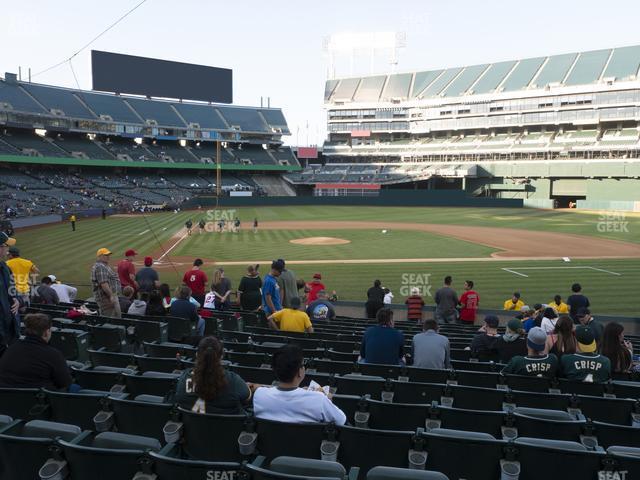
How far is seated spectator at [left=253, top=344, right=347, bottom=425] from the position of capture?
416 cm

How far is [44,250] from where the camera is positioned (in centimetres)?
3039

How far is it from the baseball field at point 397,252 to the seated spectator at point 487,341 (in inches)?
396

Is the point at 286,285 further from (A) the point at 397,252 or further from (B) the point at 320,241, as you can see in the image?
(B) the point at 320,241

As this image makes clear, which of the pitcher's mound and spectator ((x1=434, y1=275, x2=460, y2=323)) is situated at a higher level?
the pitcher's mound

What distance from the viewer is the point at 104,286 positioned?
10.3 m

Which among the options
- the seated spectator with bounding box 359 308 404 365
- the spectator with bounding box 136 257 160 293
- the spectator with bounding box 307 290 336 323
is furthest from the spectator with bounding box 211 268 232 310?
the seated spectator with bounding box 359 308 404 365

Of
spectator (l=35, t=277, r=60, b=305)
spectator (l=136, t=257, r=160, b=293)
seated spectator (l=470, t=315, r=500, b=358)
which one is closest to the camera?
seated spectator (l=470, t=315, r=500, b=358)

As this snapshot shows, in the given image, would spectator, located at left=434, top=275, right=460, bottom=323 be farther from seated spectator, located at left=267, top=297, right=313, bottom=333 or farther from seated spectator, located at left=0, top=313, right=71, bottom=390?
seated spectator, located at left=0, top=313, right=71, bottom=390

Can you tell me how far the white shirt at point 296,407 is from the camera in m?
4.15

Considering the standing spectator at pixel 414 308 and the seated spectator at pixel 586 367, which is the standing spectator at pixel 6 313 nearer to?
the seated spectator at pixel 586 367

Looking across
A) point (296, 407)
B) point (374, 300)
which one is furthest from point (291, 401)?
point (374, 300)

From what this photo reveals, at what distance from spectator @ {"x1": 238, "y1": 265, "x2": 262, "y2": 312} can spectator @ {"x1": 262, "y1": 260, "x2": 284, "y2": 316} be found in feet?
4.68

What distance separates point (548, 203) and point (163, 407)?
73400 mm

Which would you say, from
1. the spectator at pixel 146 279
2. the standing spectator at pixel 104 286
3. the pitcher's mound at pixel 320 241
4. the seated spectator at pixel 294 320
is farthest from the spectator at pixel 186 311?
the pitcher's mound at pixel 320 241
